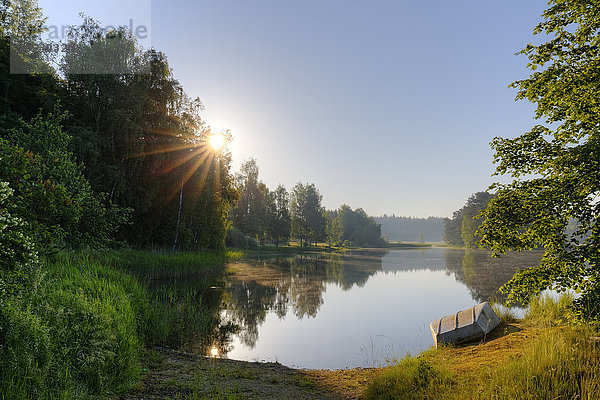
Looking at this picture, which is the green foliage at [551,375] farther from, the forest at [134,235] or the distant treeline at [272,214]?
the distant treeline at [272,214]

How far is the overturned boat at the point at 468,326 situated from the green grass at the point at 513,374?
48.1 inches

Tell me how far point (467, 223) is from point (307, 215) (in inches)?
1903

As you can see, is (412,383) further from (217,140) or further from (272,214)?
(272,214)

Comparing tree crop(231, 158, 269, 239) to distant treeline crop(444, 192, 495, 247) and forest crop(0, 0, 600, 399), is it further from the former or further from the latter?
distant treeline crop(444, 192, 495, 247)

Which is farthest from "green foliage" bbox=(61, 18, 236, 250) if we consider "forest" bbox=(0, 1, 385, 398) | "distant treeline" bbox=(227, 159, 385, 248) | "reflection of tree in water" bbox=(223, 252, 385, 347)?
"distant treeline" bbox=(227, 159, 385, 248)

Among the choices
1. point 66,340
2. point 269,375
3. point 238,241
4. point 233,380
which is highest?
point 66,340

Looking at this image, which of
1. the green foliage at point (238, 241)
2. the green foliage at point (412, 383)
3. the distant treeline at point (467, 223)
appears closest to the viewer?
the green foliage at point (412, 383)

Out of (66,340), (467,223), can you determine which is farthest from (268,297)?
(467,223)

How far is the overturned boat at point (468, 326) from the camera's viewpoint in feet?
24.7

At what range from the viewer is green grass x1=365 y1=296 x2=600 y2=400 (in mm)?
3789

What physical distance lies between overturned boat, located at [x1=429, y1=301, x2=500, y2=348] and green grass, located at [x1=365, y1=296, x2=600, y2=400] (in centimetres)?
122

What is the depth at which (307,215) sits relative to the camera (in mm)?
75375

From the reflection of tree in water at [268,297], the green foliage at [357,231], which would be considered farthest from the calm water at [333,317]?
the green foliage at [357,231]

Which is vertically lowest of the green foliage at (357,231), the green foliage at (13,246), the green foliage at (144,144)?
the green foliage at (357,231)
